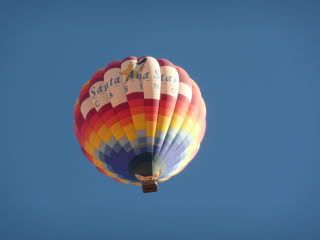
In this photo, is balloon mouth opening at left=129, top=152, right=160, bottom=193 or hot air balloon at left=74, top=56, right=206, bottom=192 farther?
hot air balloon at left=74, top=56, right=206, bottom=192

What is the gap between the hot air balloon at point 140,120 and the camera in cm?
1672

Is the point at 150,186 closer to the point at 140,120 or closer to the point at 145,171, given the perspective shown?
the point at 145,171

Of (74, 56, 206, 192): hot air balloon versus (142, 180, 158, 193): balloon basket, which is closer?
(142, 180, 158, 193): balloon basket

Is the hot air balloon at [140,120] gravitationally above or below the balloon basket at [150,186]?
above

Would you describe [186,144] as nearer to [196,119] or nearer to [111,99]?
[196,119]

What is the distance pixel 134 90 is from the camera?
56.1 ft

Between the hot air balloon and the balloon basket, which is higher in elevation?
the hot air balloon

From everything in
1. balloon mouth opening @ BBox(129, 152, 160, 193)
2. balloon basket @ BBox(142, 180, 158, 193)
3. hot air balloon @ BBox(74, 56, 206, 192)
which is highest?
hot air balloon @ BBox(74, 56, 206, 192)

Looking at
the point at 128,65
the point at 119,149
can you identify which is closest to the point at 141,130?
the point at 119,149

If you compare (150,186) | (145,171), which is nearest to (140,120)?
(145,171)

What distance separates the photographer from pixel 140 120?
16828mm

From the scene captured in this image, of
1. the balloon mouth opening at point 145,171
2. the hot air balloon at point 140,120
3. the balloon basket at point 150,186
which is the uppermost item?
the hot air balloon at point 140,120

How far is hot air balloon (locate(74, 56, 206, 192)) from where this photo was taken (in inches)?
658

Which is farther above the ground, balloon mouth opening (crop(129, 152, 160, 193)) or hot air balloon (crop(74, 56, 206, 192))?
hot air balloon (crop(74, 56, 206, 192))
